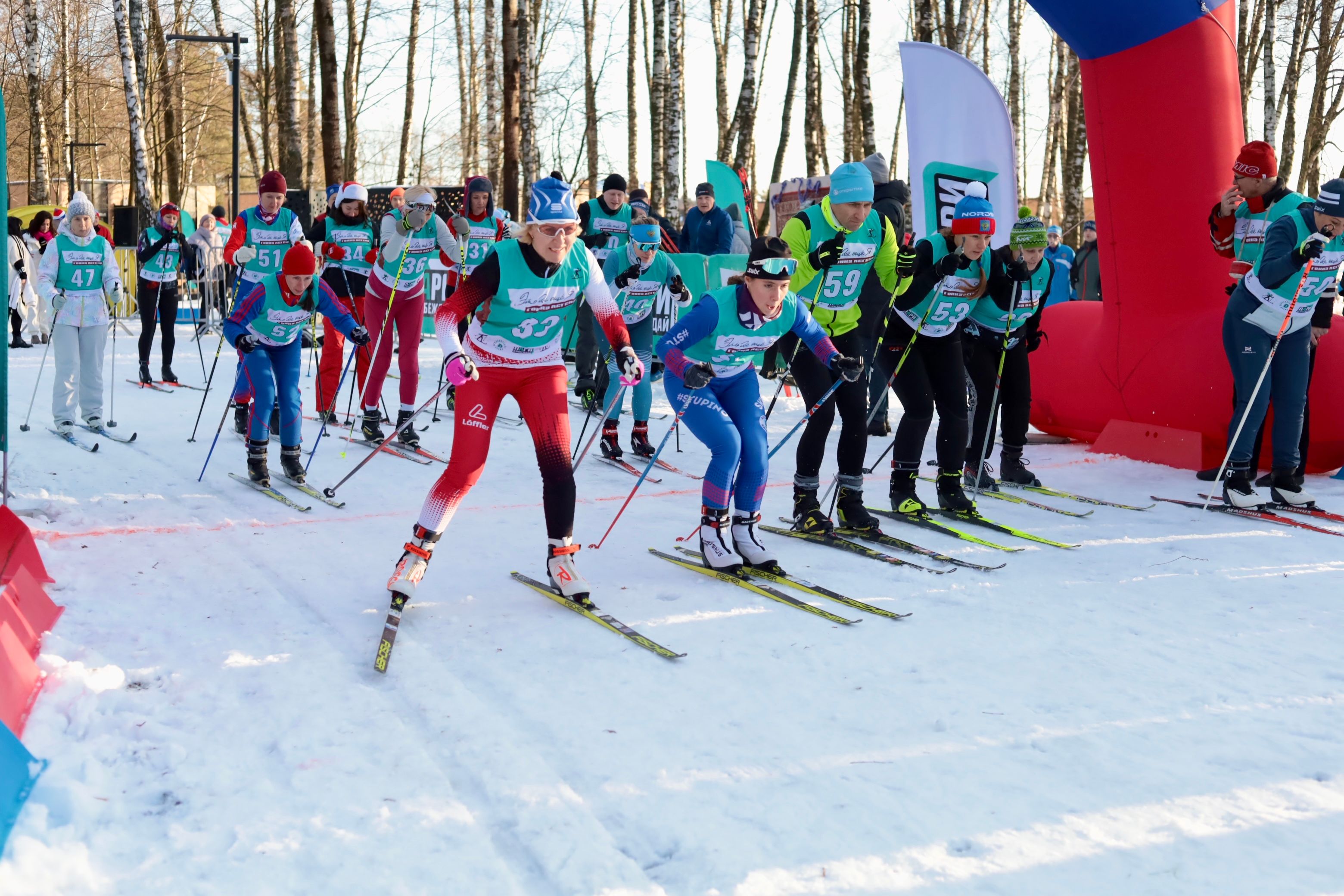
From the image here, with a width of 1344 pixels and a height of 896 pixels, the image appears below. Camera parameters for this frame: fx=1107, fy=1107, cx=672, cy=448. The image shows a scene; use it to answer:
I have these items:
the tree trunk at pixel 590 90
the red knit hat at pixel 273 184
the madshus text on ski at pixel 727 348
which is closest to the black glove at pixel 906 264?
the madshus text on ski at pixel 727 348

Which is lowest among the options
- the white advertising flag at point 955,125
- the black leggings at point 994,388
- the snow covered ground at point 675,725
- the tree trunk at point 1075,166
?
the snow covered ground at point 675,725

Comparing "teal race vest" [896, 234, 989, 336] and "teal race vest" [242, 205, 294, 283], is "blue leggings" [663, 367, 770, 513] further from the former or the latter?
"teal race vest" [242, 205, 294, 283]

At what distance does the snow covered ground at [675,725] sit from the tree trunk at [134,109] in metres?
15.9

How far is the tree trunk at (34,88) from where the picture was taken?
19047mm

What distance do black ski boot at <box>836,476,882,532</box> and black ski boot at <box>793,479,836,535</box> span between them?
0.29 ft

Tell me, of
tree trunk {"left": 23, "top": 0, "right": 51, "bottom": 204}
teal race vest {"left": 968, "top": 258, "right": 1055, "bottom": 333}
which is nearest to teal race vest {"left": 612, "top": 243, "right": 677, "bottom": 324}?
teal race vest {"left": 968, "top": 258, "right": 1055, "bottom": 333}

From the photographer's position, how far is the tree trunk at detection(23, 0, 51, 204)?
62.5 ft

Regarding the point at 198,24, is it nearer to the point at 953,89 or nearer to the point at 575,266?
the point at 953,89

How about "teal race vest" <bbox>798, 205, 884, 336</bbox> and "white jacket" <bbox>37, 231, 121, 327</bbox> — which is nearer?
"teal race vest" <bbox>798, 205, 884, 336</bbox>

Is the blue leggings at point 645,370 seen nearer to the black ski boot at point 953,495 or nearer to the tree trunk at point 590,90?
the black ski boot at point 953,495

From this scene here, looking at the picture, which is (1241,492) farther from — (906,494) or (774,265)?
(774,265)

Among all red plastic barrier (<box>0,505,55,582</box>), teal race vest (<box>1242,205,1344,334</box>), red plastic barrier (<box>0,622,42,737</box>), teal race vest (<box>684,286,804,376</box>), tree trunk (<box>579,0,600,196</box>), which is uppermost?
tree trunk (<box>579,0,600,196</box>)

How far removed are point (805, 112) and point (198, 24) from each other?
18359 millimetres

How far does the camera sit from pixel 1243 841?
9.07 ft
